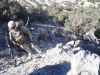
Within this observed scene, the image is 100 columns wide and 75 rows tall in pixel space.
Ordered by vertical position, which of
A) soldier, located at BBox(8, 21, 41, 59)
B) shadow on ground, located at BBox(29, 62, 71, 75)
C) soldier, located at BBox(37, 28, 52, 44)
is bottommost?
soldier, located at BBox(37, 28, 52, 44)

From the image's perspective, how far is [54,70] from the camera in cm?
696

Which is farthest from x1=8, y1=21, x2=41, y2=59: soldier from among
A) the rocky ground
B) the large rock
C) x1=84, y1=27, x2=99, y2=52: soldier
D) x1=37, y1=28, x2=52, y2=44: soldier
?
x1=84, y1=27, x2=99, y2=52: soldier

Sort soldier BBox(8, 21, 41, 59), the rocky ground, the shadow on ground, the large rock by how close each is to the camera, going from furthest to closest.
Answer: soldier BBox(8, 21, 41, 59) < the shadow on ground < the rocky ground < the large rock

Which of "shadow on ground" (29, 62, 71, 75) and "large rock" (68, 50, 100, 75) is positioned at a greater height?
"large rock" (68, 50, 100, 75)

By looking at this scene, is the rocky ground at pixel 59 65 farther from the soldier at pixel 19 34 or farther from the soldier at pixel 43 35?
the soldier at pixel 43 35

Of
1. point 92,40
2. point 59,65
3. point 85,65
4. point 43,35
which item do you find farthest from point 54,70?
point 92,40

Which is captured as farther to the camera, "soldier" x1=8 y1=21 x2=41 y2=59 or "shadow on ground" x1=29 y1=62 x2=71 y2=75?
"soldier" x1=8 y1=21 x2=41 y2=59

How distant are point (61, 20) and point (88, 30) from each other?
4905 millimetres

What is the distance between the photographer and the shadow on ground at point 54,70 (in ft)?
22.4

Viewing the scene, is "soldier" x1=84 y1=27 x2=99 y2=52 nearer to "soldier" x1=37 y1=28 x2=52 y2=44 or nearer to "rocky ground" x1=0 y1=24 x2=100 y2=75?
"soldier" x1=37 y1=28 x2=52 y2=44

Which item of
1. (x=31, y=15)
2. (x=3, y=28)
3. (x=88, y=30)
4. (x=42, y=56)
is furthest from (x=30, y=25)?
(x=42, y=56)

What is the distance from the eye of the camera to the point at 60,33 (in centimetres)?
1400

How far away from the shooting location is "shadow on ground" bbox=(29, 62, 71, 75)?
22.4ft

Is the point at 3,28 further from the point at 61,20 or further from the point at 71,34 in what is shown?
the point at 61,20
